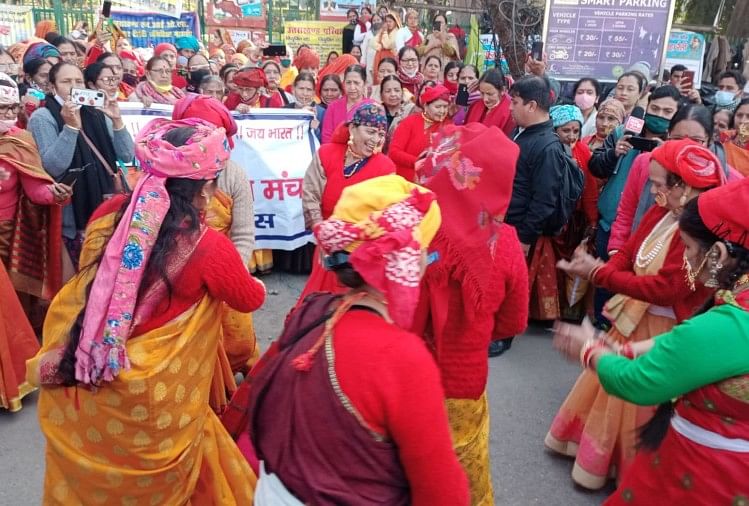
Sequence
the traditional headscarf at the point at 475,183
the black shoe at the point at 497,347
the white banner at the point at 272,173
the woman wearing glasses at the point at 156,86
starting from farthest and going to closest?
the woman wearing glasses at the point at 156,86 < the white banner at the point at 272,173 < the black shoe at the point at 497,347 < the traditional headscarf at the point at 475,183

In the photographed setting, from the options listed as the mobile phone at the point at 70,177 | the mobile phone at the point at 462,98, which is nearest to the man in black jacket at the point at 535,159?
the mobile phone at the point at 462,98

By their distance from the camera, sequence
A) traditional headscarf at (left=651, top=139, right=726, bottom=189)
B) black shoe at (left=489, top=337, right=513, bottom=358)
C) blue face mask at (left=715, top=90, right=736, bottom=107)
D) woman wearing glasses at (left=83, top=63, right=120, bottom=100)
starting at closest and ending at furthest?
traditional headscarf at (left=651, top=139, right=726, bottom=189), black shoe at (left=489, top=337, right=513, bottom=358), woman wearing glasses at (left=83, top=63, right=120, bottom=100), blue face mask at (left=715, top=90, right=736, bottom=107)

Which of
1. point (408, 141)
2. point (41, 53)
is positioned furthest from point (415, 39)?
point (41, 53)

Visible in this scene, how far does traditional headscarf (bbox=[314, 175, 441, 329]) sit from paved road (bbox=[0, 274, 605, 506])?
2.19 meters

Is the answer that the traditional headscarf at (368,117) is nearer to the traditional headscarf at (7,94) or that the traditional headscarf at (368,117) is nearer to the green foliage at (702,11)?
the traditional headscarf at (7,94)

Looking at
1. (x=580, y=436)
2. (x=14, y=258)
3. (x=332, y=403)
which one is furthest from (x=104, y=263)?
(x=580, y=436)

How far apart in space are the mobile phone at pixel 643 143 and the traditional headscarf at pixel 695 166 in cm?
144

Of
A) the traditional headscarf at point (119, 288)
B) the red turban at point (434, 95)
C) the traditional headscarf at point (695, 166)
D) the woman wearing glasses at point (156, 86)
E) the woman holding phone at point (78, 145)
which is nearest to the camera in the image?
the traditional headscarf at point (119, 288)

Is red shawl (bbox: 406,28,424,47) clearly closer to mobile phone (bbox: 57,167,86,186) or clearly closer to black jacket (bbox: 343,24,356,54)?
black jacket (bbox: 343,24,356,54)

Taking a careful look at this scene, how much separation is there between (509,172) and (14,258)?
10.9ft

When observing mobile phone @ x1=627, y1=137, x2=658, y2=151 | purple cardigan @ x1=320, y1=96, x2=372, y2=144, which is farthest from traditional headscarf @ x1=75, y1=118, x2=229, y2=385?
purple cardigan @ x1=320, y1=96, x2=372, y2=144

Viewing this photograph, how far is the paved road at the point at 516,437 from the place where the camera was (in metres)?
3.26

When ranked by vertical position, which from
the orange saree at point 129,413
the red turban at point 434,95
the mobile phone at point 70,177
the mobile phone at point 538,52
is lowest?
the orange saree at point 129,413

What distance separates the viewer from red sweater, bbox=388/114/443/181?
5.55m
